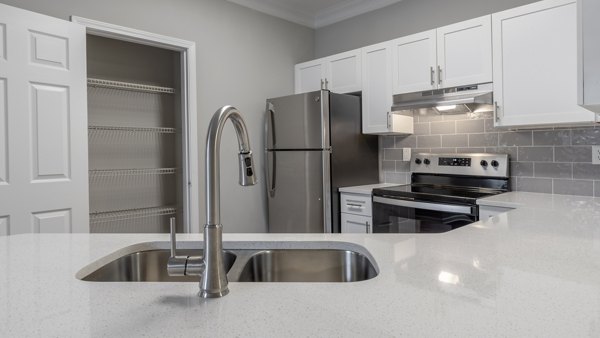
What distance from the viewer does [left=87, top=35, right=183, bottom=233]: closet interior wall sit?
132 inches

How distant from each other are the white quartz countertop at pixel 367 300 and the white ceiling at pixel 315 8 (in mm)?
2980

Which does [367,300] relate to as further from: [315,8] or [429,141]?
[315,8]

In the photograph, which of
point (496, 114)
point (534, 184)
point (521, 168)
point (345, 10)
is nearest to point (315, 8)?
point (345, 10)

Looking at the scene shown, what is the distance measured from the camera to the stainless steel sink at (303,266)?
1.34 m

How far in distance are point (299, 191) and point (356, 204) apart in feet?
1.60

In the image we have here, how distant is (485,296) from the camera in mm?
806

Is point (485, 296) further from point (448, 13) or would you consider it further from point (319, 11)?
point (319, 11)

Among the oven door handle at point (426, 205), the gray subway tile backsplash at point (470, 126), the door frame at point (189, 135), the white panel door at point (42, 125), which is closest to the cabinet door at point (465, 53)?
the gray subway tile backsplash at point (470, 126)

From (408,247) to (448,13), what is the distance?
2652 millimetres

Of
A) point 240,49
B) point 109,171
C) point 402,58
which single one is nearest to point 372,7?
point 402,58

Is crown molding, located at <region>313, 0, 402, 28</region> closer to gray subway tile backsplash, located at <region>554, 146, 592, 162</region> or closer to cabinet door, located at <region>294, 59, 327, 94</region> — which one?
cabinet door, located at <region>294, 59, 327, 94</region>

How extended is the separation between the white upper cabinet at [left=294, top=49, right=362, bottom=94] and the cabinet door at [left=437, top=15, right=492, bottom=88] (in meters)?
0.75

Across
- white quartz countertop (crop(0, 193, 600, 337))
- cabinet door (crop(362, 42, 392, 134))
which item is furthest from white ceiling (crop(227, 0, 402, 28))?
white quartz countertop (crop(0, 193, 600, 337))

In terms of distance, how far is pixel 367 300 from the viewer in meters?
0.80
